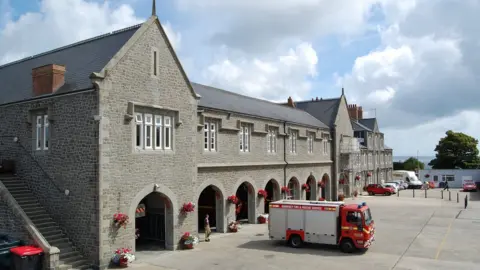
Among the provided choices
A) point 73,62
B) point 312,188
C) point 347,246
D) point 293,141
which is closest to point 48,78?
point 73,62

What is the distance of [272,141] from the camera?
31.1m

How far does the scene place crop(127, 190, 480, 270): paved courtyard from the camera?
667 inches

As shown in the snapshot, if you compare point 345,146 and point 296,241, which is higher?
point 345,146

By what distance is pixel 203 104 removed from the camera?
24328 millimetres

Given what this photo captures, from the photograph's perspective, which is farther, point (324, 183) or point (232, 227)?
point (324, 183)

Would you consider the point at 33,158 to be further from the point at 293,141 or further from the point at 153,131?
the point at 293,141

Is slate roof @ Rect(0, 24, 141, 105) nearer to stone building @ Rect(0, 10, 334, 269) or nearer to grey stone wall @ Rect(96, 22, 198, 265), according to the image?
stone building @ Rect(0, 10, 334, 269)

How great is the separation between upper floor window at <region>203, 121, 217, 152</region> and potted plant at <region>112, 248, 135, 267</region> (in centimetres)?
843

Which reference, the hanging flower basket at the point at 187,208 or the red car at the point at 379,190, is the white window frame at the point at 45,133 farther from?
the red car at the point at 379,190

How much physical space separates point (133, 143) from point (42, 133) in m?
4.58

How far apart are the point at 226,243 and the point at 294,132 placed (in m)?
15.5

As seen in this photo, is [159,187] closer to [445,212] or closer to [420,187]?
[445,212]

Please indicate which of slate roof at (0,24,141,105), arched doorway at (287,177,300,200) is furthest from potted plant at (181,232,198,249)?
arched doorway at (287,177,300,200)

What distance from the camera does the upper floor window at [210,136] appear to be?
2405 centimetres
